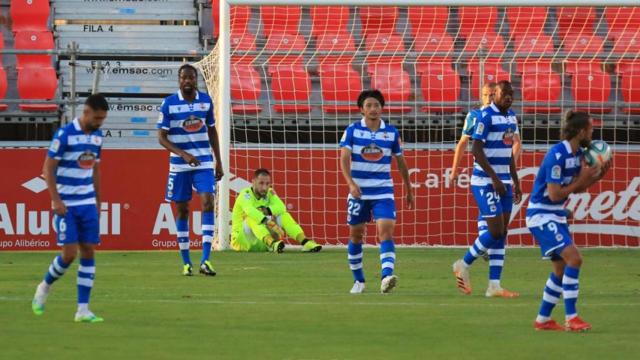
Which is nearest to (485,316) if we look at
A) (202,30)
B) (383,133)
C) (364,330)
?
(364,330)

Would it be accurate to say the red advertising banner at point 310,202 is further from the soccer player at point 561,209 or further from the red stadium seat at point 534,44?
the soccer player at point 561,209

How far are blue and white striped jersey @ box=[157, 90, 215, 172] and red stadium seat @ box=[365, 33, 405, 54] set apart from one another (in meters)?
8.19

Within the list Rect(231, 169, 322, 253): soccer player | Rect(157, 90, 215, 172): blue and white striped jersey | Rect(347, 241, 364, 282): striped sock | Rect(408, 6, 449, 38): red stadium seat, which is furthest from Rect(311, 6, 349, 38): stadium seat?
Rect(347, 241, 364, 282): striped sock

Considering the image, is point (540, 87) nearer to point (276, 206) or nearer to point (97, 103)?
point (276, 206)

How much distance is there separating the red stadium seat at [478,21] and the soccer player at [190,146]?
29.0ft

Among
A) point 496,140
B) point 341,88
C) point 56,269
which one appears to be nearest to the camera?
point 56,269

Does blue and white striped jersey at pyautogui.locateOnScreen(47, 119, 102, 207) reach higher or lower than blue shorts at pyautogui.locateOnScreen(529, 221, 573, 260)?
higher

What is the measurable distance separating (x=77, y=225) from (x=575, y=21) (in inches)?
582

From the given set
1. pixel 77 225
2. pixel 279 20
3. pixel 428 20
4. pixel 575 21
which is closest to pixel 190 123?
pixel 77 225

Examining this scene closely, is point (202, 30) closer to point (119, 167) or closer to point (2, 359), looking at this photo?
point (119, 167)

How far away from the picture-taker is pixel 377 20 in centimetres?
2386

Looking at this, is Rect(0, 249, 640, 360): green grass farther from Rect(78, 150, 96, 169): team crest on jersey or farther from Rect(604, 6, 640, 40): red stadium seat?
Rect(604, 6, 640, 40): red stadium seat

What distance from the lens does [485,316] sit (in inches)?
406

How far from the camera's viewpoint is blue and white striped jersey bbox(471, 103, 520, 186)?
12414 millimetres
